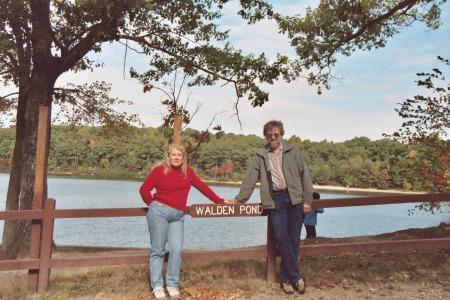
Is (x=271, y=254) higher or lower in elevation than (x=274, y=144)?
lower

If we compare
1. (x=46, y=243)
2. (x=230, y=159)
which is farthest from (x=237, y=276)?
(x=230, y=159)

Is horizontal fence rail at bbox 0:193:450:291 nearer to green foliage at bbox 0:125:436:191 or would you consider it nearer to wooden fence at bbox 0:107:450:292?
wooden fence at bbox 0:107:450:292

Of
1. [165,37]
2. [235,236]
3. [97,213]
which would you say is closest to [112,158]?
[235,236]

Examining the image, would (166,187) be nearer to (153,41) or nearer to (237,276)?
(237,276)

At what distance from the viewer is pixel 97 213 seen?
16.8ft

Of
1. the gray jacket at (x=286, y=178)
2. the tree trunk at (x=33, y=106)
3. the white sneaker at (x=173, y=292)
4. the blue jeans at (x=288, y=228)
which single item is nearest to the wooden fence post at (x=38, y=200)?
the white sneaker at (x=173, y=292)

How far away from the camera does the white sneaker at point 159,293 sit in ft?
15.7

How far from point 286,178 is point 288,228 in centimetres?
64

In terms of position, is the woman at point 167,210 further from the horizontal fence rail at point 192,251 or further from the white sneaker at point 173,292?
the horizontal fence rail at point 192,251

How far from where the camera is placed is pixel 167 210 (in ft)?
15.9

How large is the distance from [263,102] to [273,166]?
4862 millimetres

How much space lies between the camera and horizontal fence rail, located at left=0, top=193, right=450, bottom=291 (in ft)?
16.5

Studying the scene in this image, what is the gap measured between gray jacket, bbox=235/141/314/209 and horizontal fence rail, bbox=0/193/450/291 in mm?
266

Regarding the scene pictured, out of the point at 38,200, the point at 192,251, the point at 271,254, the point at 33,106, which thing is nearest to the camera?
the point at 38,200
